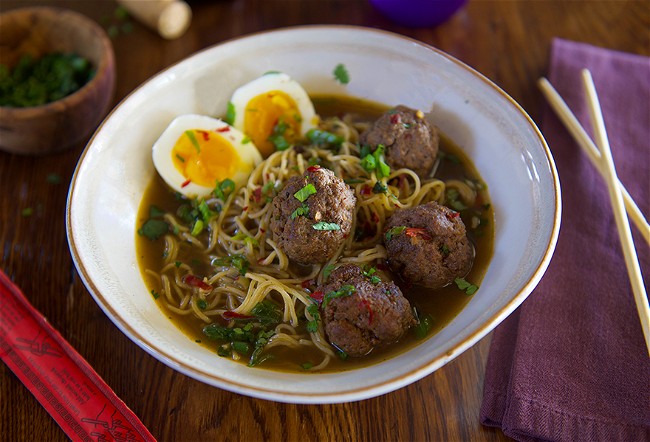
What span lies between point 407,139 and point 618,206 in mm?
1107

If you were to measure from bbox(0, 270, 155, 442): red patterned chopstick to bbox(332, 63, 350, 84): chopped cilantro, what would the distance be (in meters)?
2.08

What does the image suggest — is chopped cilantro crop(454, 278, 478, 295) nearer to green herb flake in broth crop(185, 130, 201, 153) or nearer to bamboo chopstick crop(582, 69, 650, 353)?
bamboo chopstick crop(582, 69, 650, 353)

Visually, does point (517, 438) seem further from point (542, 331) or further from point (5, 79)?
point (5, 79)

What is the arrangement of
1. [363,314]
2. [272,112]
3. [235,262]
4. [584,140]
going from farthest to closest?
[272,112] < [584,140] < [235,262] < [363,314]

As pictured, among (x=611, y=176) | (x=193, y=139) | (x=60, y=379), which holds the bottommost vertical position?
(x=60, y=379)

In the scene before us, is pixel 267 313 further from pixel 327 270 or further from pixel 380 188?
pixel 380 188

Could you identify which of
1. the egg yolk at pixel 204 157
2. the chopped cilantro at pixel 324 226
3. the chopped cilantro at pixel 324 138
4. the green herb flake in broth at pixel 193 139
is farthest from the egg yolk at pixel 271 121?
the chopped cilantro at pixel 324 226

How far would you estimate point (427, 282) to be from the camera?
2680 millimetres

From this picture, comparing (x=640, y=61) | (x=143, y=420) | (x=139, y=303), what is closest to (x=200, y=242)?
(x=139, y=303)

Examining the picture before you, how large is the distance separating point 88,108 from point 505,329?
8.55ft

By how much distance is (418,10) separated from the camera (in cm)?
390

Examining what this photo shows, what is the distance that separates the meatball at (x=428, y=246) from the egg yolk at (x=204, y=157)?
3.37 ft

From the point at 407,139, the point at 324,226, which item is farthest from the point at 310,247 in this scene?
the point at 407,139

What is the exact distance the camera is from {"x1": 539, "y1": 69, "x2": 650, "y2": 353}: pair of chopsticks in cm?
262
